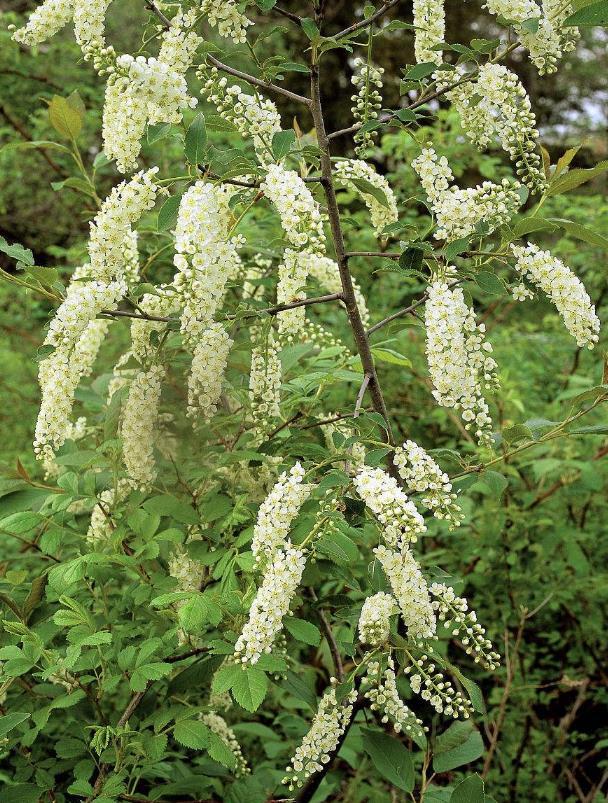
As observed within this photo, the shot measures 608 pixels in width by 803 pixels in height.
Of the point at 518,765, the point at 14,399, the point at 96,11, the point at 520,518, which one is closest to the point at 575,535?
the point at 520,518

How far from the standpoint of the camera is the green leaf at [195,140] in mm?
1334

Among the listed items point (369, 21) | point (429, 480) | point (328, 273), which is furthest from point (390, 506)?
point (328, 273)

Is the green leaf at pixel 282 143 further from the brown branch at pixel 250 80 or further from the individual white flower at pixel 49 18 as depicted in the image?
the individual white flower at pixel 49 18

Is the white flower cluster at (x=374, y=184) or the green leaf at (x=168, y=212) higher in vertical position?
the green leaf at (x=168, y=212)

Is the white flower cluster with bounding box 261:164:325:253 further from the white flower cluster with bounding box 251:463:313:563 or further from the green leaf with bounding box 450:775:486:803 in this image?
the green leaf with bounding box 450:775:486:803

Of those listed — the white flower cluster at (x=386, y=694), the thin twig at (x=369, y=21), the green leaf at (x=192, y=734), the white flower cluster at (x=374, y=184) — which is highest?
the thin twig at (x=369, y=21)

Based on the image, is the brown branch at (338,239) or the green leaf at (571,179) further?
the brown branch at (338,239)

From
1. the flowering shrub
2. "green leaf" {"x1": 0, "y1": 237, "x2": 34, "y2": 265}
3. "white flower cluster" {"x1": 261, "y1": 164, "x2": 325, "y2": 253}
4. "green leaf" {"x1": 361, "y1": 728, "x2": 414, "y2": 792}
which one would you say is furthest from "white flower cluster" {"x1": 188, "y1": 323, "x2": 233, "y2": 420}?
"green leaf" {"x1": 361, "y1": 728, "x2": 414, "y2": 792}

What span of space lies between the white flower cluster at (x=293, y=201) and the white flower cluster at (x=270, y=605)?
0.53m

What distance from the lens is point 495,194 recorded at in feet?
4.65

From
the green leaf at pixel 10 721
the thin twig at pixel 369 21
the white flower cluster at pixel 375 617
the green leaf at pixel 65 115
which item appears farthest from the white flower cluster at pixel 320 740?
the green leaf at pixel 65 115

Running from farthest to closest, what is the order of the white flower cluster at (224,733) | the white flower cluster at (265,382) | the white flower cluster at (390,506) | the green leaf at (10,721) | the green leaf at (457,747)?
the white flower cluster at (224,733) < the white flower cluster at (265,382) < the green leaf at (457,747) < the green leaf at (10,721) < the white flower cluster at (390,506)

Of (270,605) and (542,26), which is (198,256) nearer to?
(270,605)

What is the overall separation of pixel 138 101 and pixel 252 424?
0.73m
